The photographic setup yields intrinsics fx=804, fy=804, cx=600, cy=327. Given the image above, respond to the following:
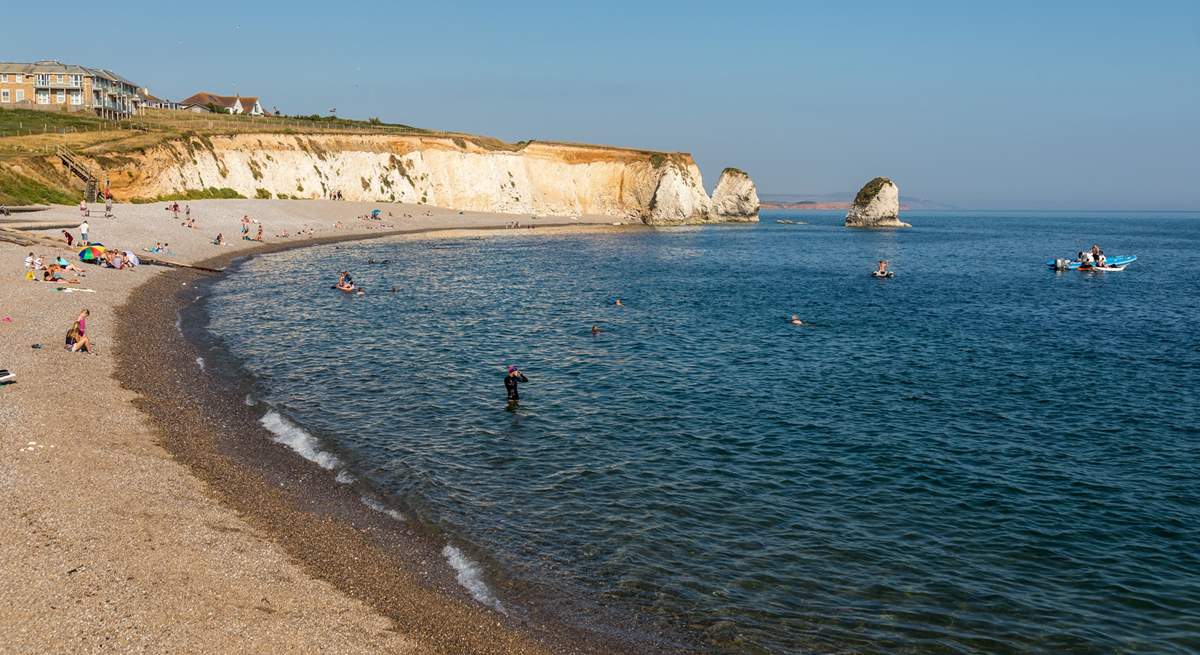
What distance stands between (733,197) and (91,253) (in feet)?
451

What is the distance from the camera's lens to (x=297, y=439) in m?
21.7

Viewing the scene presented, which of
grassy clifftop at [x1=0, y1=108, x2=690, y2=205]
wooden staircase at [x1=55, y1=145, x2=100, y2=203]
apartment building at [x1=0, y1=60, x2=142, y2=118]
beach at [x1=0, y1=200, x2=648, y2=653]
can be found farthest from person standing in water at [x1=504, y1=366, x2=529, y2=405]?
apartment building at [x1=0, y1=60, x2=142, y2=118]

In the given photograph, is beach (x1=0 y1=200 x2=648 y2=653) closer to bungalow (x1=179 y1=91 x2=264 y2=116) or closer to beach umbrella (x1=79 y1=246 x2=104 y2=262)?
beach umbrella (x1=79 y1=246 x2=104 y2=262)

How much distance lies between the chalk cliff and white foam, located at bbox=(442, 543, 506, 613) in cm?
7610

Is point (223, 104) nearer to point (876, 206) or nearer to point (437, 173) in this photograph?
point (437, 173)

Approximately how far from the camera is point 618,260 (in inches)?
3184

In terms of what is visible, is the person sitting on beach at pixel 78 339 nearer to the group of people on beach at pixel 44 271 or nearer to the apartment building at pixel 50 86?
the group of people on beach at pixel 44 271

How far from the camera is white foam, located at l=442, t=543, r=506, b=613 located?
13680mm

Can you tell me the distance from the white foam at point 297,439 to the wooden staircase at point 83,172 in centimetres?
6068

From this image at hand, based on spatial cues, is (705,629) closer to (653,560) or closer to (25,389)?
(653,560)

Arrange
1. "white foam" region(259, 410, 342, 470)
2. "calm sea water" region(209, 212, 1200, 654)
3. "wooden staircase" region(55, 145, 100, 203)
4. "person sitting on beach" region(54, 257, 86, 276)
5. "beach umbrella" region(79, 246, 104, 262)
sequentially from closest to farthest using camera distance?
"calm sea water" region(209, 212, 1200, 654) → "white foam" region(259, 410, 342, 470) → "person sitting on beach" region(54, 257, 86, 276) → "beach umbrella" region(79, 246, 104, 262) → "wooden staircase" region(55, 145, 100, 203)

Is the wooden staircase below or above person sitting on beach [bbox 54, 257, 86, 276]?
above

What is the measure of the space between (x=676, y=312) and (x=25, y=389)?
33.7 m

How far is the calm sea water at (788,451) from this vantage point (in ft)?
46.6
